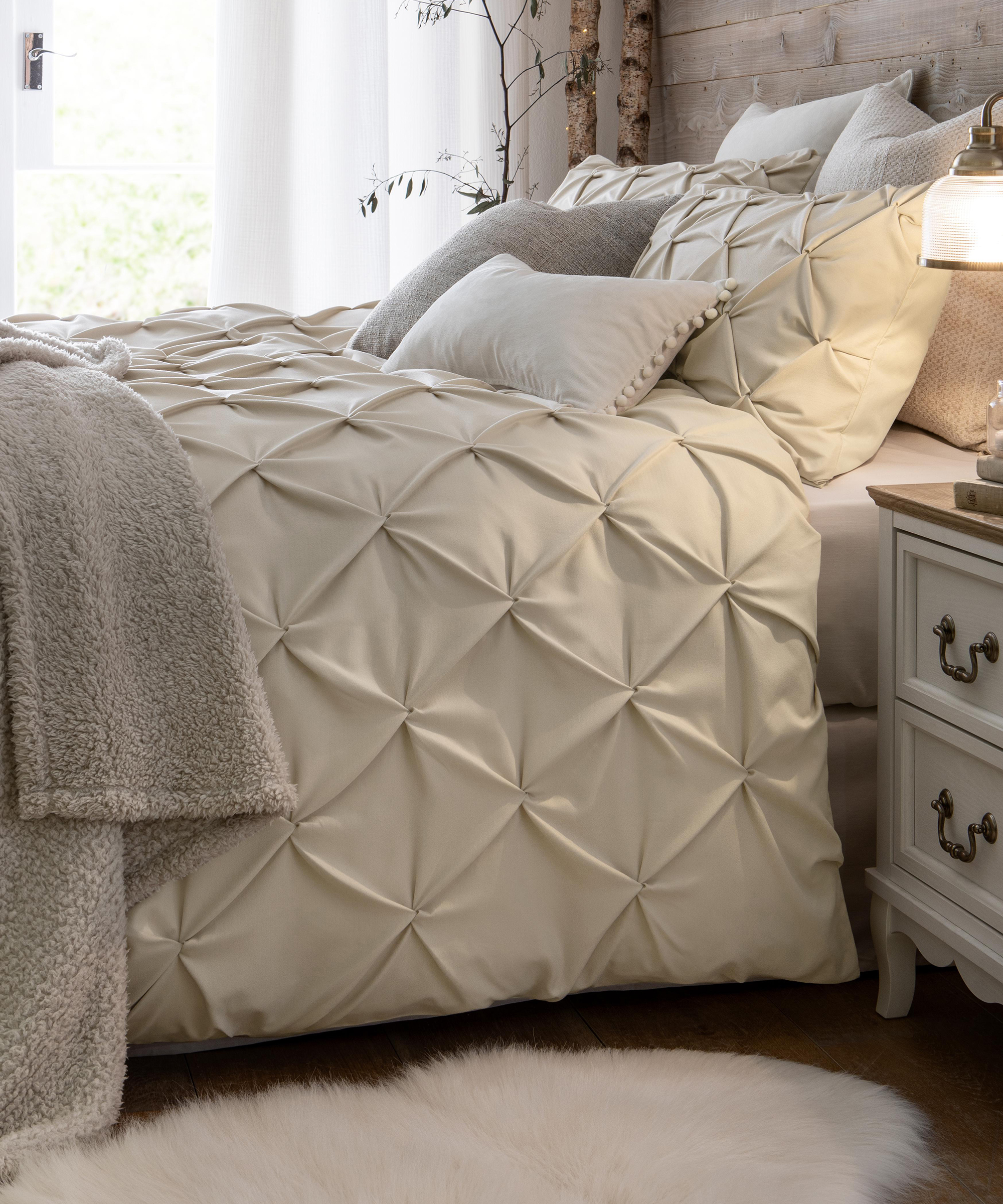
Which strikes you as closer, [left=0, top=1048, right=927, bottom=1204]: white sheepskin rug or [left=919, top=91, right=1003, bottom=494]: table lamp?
[left=0, top=1048, right=927, bottom=1204]: white sheepskin rug

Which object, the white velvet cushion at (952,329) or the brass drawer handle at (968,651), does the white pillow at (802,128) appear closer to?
the white velvet cushion at (952,329)

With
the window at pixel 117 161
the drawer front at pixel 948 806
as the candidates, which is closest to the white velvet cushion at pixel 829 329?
the drawer front at pixel 948 806

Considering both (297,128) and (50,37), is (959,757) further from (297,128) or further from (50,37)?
(50,37)

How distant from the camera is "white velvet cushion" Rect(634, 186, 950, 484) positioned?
5.07ft

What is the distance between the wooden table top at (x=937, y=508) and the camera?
1.18 meters

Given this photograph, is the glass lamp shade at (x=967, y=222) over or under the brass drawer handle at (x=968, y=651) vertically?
over

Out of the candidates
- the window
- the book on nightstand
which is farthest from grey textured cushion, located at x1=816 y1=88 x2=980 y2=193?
the window

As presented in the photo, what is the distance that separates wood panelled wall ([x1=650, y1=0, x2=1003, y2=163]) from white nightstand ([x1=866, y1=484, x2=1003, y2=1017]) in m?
0.90

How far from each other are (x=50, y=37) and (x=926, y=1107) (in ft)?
12.2

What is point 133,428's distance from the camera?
1.29 m

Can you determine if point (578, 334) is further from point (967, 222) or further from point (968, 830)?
point (968, 830)

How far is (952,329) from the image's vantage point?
162 centimetres

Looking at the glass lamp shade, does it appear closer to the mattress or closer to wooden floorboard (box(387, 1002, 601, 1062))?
the mattress

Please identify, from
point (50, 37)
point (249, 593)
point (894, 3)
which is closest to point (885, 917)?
point (249, 593)
